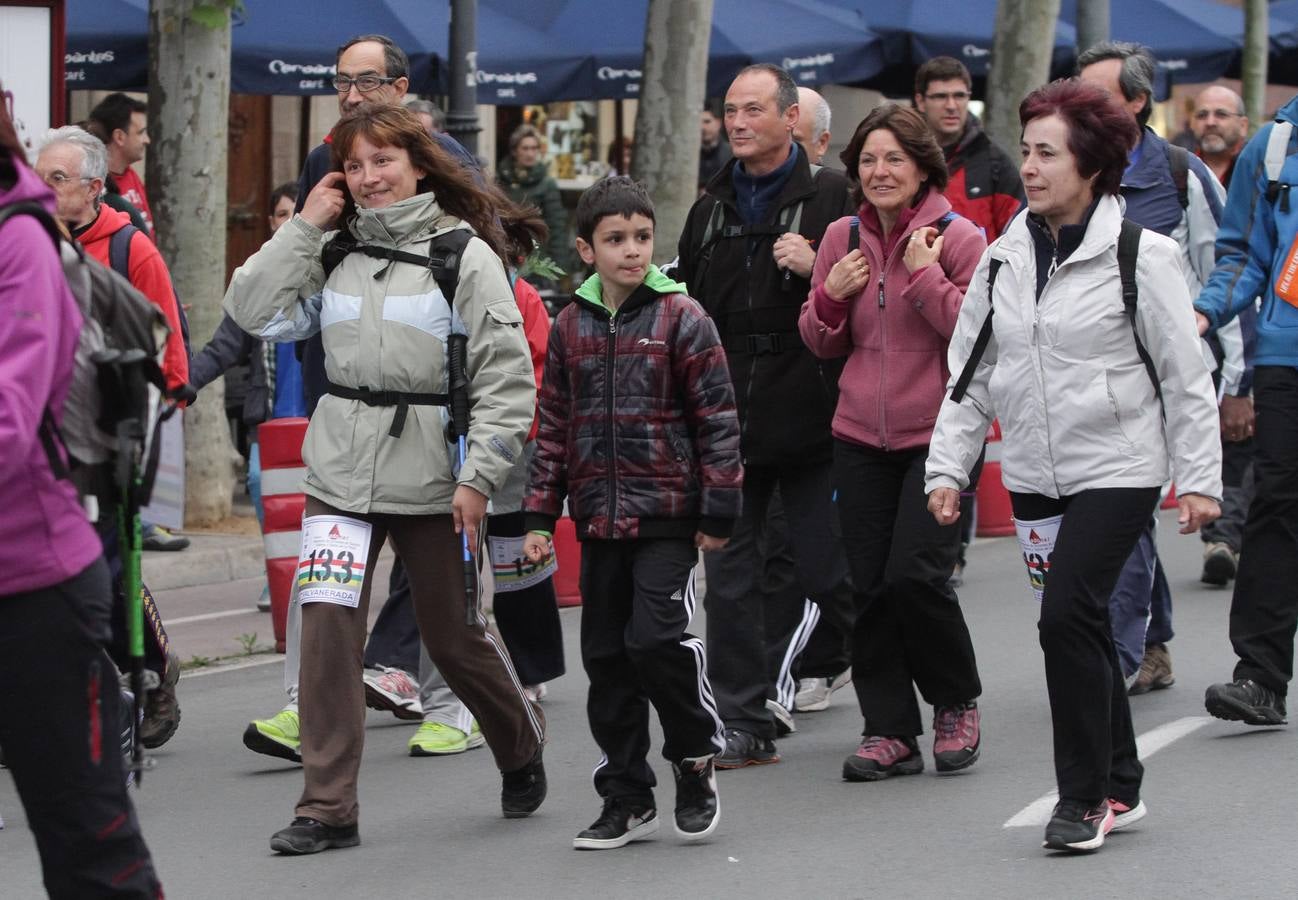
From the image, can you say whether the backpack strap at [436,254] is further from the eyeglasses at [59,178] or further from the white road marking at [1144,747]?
the white road marking at [1144,747]

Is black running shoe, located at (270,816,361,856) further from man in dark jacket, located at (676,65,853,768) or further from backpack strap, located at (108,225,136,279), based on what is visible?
backpack strap, located at (108,225,136,279)

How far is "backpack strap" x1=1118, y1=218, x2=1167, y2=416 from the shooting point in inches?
223

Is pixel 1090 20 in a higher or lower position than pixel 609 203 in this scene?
higher

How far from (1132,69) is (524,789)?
11.5 feet

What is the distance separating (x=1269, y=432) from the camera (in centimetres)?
718

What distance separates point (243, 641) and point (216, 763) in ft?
7.35

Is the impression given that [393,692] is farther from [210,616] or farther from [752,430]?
[210,616]

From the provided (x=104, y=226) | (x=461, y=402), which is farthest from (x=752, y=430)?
(x=104, y=226)

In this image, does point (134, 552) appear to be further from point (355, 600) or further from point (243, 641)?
point (243, 641)

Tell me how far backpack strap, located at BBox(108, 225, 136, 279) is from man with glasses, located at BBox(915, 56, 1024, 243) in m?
4.64

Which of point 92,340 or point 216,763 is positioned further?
point 216,763

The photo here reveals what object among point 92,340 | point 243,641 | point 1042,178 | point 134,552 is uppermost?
point 1042,178

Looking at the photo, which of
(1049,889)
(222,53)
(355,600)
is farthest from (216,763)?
(222,53)

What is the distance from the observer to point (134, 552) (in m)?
4.32
